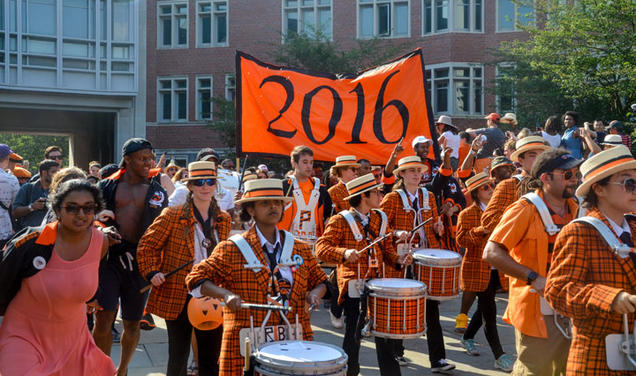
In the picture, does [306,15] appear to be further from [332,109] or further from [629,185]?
[629,185]

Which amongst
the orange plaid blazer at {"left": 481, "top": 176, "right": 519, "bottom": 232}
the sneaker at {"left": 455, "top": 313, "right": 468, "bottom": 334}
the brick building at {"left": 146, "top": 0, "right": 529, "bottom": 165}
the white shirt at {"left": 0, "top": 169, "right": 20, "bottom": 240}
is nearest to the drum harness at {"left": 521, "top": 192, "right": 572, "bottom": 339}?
the orange plaid blazer at {"left": 481, "top": 176, "right": 519, "bottom": 232}

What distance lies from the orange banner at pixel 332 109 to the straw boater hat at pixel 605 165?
6.75 metres

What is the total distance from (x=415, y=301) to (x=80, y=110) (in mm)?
26167

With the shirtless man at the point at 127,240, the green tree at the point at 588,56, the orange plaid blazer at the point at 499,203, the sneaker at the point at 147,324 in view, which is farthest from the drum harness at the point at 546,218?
the green tree at the point at 588,56

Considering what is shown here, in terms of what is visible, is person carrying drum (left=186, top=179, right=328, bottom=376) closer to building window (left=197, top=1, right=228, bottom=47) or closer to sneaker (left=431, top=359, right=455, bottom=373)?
sneaker (left=431, top=359, right=455, bottom=373)

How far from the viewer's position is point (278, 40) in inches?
1387

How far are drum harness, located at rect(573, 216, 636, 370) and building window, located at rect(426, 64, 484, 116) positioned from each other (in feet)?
93.3

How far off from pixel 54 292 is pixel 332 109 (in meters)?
7.08

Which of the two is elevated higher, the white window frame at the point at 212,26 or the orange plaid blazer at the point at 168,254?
the white window frame at the point at 212,26

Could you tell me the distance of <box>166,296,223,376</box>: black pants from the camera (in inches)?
238

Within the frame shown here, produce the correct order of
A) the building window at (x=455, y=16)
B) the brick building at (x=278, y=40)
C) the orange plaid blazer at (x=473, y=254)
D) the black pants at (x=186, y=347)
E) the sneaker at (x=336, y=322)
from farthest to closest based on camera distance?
the brick building at (x=278, y=40), the building window at (x=455, y=16), the sneaker at (x=336, y=322), the orange plaid blazer at (x=473, y=254), the black pants at (x=186, y=347)

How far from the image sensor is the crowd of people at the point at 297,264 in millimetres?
4105

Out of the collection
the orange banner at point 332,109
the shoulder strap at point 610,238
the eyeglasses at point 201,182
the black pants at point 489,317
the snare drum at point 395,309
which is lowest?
the black pants at point 489,317

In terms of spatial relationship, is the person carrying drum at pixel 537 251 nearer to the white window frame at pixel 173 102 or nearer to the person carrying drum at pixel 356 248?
the person carrying drum at pixel 356 248
